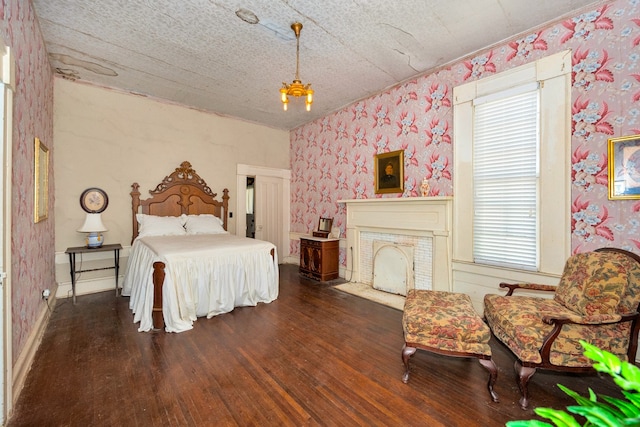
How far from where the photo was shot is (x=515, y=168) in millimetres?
2943

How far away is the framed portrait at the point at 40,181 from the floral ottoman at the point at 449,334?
11.3 ft

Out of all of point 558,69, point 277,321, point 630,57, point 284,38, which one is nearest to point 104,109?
point 284,38

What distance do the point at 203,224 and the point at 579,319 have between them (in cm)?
468

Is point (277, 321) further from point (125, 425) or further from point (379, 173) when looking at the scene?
point (379, 173)

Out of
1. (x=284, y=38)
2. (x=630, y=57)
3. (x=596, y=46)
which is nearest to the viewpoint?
(x=630, y=57)

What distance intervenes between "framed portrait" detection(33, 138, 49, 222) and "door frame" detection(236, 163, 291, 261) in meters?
2.85

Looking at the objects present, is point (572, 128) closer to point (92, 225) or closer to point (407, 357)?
point (407, 357)

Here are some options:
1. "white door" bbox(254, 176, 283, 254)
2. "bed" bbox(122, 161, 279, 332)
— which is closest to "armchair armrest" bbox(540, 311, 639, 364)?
"bed" bbox(122, 161, 279, 332)

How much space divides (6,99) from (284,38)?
91.8 inches

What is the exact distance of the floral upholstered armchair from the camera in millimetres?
1805

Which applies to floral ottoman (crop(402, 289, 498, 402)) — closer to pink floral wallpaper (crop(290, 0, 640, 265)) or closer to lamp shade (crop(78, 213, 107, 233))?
pink floral wallpaper (crop(290, 0, 640, 265))

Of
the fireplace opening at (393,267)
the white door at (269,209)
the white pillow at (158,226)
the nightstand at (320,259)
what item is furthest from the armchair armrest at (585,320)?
the white door at (269,209)

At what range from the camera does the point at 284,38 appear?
2.99 metres

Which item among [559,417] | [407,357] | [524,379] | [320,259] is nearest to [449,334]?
[407,357]
